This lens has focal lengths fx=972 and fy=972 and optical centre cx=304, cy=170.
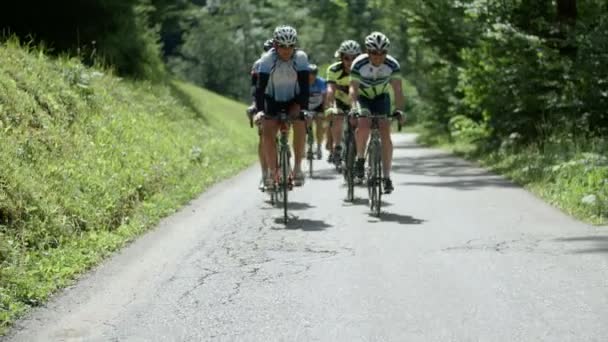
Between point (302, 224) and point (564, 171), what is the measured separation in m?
4.35

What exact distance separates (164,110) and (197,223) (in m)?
11.9

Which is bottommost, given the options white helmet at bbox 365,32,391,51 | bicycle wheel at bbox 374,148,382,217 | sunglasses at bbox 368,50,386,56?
bicycle wheel at bbox 374,148,382,217

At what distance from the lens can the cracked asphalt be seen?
20.0ft

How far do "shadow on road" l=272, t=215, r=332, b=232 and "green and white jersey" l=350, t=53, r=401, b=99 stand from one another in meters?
1.90

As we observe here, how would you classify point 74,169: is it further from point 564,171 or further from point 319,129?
point 319,129

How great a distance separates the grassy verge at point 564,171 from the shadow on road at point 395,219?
1.79 meters

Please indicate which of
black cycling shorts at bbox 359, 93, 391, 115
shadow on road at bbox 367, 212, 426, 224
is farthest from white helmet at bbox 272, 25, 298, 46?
shadow on road at bbox 367, 212, 426, 224

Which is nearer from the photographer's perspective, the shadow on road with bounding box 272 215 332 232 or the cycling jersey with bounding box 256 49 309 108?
the shadow on road with bounding box 272 215 332 232

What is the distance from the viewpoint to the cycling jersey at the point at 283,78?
1126cm

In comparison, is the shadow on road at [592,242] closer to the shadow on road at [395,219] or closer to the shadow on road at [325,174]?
the shadow on road at [395,219]

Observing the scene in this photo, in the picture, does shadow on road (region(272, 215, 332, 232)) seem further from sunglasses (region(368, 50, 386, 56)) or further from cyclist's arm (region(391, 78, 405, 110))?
sunglasses (region(368, 50, 386, 56))

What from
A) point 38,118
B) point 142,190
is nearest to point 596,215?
point 142,190

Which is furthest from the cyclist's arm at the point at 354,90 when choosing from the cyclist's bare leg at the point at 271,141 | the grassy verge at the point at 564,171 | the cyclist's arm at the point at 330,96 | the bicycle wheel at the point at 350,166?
the cyclist's arm at the point at 330,96

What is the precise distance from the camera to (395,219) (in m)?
11.1
